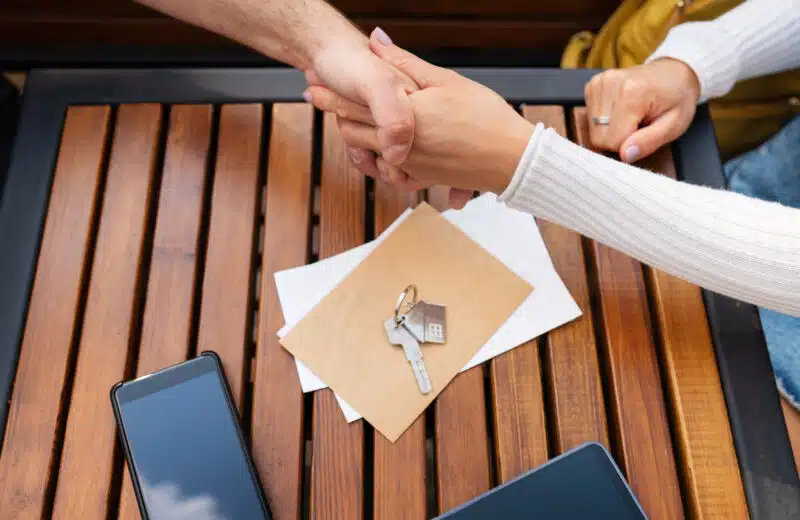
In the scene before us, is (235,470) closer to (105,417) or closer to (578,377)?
(105,417)

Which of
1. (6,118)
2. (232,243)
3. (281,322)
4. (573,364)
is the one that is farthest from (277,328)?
(6,118)

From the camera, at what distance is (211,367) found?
622mm

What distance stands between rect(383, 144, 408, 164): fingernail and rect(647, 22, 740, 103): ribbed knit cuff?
1.23ft

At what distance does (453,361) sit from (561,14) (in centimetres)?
89

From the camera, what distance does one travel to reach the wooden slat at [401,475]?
58 centimetres

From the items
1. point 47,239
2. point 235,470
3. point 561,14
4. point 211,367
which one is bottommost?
point 235,470

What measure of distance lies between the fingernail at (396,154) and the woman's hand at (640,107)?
25 cm

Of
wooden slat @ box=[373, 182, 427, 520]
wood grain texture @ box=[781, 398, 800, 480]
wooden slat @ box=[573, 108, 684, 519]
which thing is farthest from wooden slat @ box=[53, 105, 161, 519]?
wood grain texture @ box=[781, 398, 800, 480]

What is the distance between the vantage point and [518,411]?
2.03ft

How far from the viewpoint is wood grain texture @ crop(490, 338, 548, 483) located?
0.60 m

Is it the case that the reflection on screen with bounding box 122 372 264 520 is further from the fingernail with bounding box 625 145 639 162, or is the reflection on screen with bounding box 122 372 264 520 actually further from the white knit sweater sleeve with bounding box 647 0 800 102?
the white knit sweater sleeve with bounding box 647 0 800 102

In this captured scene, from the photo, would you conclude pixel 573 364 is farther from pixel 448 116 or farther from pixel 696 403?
pixel 448 116

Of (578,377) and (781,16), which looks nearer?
(578,377)

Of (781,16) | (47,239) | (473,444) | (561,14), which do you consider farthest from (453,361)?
(561,14)
